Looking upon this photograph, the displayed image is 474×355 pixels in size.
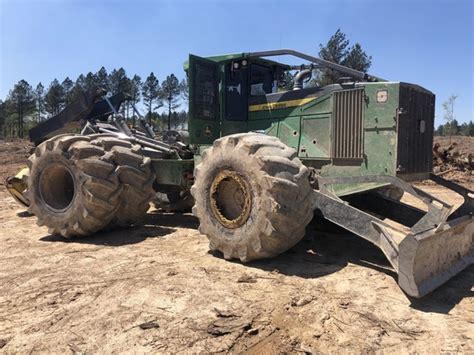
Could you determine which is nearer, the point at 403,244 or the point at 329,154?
the point at 403,244

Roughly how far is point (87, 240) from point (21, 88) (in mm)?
58618

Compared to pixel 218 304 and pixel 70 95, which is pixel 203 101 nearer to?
pixel 218 304

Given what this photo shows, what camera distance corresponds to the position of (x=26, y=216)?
8891 millimetres

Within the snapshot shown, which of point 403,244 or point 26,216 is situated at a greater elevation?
point 403,244

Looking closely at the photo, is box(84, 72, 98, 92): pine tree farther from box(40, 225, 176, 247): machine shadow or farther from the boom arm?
the boom arm

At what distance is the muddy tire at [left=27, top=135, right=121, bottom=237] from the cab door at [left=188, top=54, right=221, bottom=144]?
1.47 meters

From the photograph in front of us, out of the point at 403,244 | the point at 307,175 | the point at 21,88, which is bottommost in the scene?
the point at 403,244

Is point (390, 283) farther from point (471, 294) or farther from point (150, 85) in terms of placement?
point (150, 85)

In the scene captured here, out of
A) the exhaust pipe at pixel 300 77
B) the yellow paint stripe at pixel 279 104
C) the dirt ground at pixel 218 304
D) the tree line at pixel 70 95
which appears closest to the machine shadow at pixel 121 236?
the dirt ground at pixel 218 304

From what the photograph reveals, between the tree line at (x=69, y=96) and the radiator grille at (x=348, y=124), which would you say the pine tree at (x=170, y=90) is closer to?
the tree line at (x=69, y=96)

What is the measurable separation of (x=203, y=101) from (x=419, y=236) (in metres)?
4.20

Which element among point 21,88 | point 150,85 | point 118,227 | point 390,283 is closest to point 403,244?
point 390,283

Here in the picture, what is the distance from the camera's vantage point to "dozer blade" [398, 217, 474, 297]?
12.9ft

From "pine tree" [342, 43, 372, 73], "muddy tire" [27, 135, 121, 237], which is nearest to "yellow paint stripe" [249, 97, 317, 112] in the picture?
"muddy tire" [27, 135, 121, 237]
